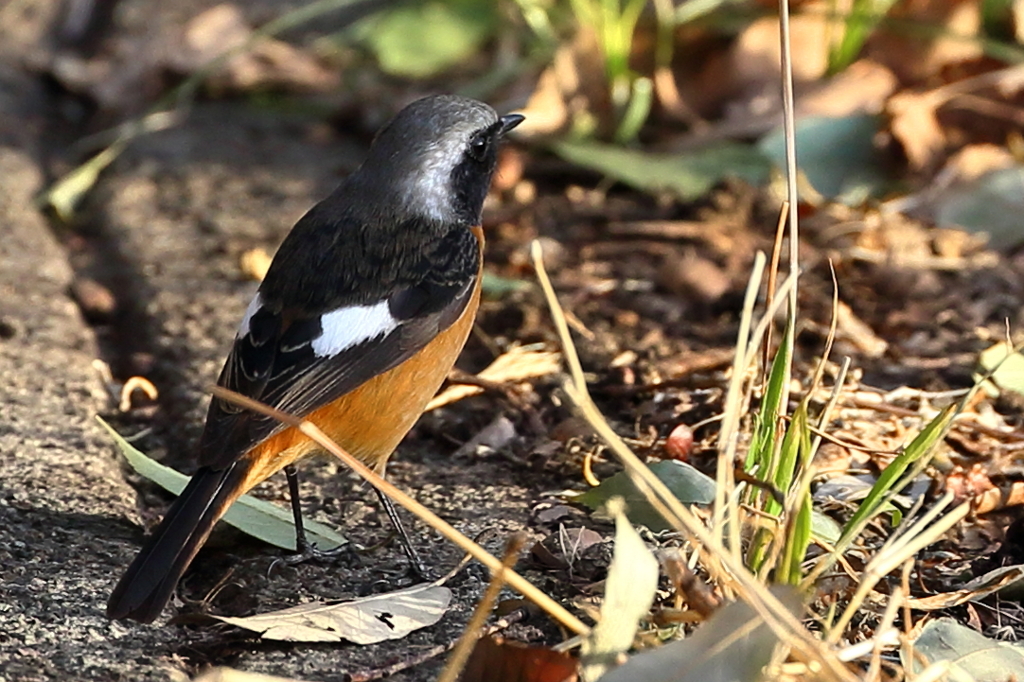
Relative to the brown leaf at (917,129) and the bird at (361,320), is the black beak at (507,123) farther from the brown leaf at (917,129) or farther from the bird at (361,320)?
the brown leaf at (917,129)

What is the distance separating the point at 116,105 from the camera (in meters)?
6.84

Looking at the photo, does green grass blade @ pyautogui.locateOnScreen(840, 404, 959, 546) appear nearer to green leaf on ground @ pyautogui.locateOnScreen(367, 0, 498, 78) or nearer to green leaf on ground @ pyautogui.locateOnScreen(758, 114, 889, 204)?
green leaf on ground @ pyautogui.locateOnScreen(758, 114, 889, 204)

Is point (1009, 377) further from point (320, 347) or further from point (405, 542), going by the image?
point (320, 347)

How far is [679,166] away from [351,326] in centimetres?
240

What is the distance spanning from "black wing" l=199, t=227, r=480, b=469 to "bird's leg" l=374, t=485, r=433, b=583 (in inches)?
12.8

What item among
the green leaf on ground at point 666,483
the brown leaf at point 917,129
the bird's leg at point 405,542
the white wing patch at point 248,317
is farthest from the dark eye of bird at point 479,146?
the brown leaf at point 917,129

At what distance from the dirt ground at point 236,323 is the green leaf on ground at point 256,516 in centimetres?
5

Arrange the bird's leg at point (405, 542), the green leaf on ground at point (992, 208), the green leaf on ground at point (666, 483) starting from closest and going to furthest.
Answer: the green leaf on ground at point (666, 483), the bird's leg at point (405, 542), the green leaf on ground at point (992, 208)

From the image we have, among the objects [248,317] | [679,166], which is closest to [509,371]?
[248,317]

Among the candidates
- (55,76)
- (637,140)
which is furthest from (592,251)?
(55,76)

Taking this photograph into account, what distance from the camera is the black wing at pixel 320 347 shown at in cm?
321

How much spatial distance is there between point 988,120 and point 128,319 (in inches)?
150

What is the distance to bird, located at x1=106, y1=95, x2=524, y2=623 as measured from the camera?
10.4ft

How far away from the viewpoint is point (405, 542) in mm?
3301
